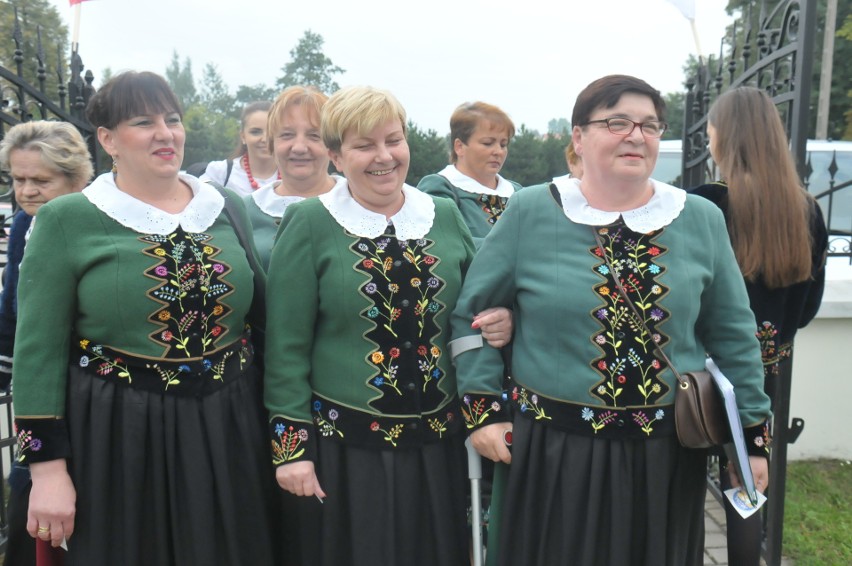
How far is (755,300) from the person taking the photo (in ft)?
10.2

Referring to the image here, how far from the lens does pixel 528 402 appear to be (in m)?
2.10

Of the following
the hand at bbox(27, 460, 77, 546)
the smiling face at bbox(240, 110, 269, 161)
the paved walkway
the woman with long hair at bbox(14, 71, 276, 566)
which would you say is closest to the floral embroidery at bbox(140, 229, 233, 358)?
the woman with long hair at bbox(14, 71, 276, 566)

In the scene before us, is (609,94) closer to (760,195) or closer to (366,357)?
(366,357)

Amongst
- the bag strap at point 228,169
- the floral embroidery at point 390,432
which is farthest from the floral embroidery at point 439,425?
the bag strap at point 228,169

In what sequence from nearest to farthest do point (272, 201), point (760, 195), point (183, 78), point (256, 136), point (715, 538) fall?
point (760, 195) → point (272, 201) → point (715, 538) → point (256, 136) → point (183, 78)

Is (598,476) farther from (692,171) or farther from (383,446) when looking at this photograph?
(692,171)

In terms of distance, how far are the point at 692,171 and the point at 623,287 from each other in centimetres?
280

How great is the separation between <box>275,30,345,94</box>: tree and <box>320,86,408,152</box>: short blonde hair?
52.0 meters

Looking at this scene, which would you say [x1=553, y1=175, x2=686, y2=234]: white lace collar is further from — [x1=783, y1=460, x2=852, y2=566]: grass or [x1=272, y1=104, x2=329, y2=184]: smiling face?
[x1=783, y1=460, x2=852, y2=566]: grass

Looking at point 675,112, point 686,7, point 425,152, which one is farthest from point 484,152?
point 675,112

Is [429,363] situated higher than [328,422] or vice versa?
[429,363]

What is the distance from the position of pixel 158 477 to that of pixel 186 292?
0.52 meters

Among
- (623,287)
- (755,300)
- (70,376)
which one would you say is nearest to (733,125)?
(755,300)

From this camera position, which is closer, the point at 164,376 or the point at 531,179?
the point at 164,376
